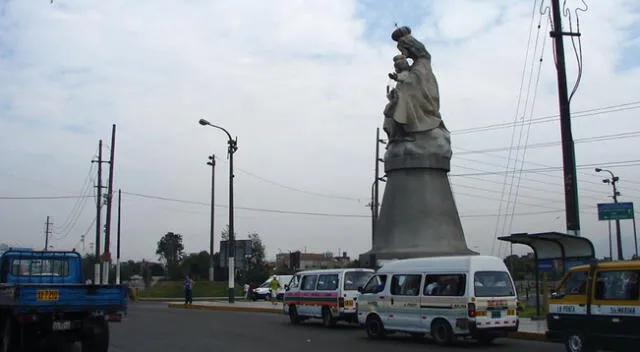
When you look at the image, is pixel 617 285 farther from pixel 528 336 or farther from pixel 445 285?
pixel 528 336

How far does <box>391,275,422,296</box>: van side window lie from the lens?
17.7m

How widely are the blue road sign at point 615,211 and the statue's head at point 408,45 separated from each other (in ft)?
42.4

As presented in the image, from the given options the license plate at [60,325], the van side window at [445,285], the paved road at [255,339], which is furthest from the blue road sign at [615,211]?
the license plate at [60,325]

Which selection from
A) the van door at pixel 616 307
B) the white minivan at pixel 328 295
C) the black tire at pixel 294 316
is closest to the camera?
the van door at pixel 616 307

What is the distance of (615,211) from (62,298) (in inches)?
812

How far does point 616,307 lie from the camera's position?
41.8 ft

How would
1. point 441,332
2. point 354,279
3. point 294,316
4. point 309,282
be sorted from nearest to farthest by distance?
point 441,332
point 354,279
point 309,282
point 294,316

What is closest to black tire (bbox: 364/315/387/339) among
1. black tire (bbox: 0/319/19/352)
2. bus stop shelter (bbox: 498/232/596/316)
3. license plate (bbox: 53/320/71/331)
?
bus stop shelter (bbox: 498/232/596/316)

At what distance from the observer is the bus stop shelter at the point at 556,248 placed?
63.0ft

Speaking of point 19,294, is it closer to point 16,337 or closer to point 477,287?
point 16,337

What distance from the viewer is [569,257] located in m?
20.0

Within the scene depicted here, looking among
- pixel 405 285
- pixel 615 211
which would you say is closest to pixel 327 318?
pixel 405 285

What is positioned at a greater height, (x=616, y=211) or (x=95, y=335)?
(x=616, y=211)

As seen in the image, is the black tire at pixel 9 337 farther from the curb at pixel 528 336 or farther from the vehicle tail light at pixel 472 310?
the curb at pixel 528 336
